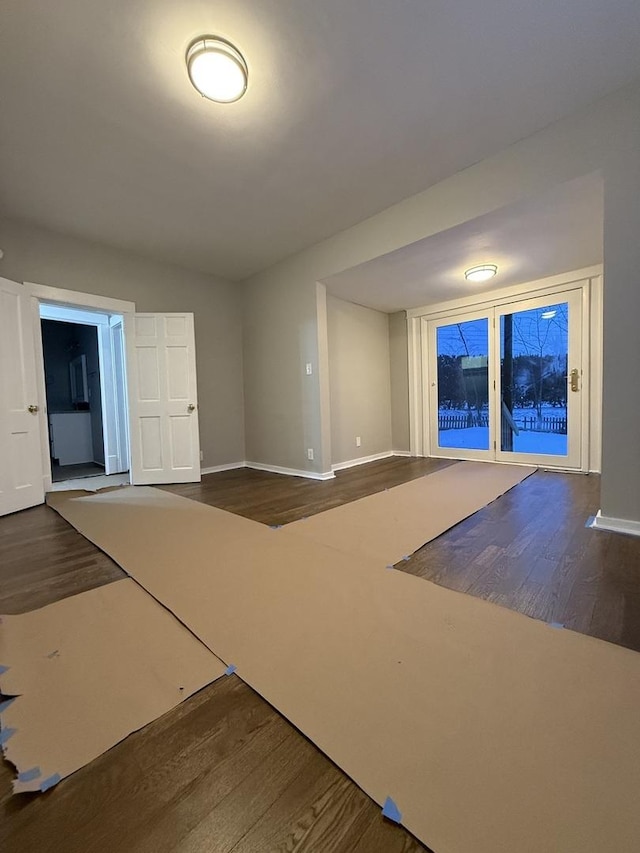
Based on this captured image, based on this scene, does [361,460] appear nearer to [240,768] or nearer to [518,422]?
[518,422]

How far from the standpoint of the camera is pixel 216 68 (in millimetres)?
1906

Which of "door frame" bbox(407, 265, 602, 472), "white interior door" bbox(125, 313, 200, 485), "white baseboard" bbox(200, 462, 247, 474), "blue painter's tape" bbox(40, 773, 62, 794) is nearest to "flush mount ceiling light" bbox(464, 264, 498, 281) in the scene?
"door frame" bbox(407, 265, 602, 472)

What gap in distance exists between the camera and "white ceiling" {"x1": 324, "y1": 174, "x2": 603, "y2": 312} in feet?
8.84

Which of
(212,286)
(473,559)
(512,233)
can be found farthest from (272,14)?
(212,286)

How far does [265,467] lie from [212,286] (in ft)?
8.80

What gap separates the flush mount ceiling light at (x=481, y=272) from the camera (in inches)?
152

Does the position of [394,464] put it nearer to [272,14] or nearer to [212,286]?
[212,286]

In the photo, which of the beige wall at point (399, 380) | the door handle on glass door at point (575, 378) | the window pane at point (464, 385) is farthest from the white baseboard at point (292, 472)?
the door handle on glass door at point (575, 378)

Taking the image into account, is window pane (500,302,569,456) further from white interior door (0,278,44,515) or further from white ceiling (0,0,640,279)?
white interior door (0,278,44,515)

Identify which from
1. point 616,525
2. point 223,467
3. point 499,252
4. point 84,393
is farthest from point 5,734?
point 84,393

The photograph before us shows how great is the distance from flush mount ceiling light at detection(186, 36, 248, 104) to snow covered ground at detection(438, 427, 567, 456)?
14.9 ft

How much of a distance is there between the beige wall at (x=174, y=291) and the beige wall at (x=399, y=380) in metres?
2.46

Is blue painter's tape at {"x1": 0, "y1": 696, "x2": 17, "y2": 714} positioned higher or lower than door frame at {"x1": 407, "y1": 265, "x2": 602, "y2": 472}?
lower

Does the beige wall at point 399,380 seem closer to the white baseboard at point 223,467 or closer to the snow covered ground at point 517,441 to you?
the snow covered ground at point 517,441
